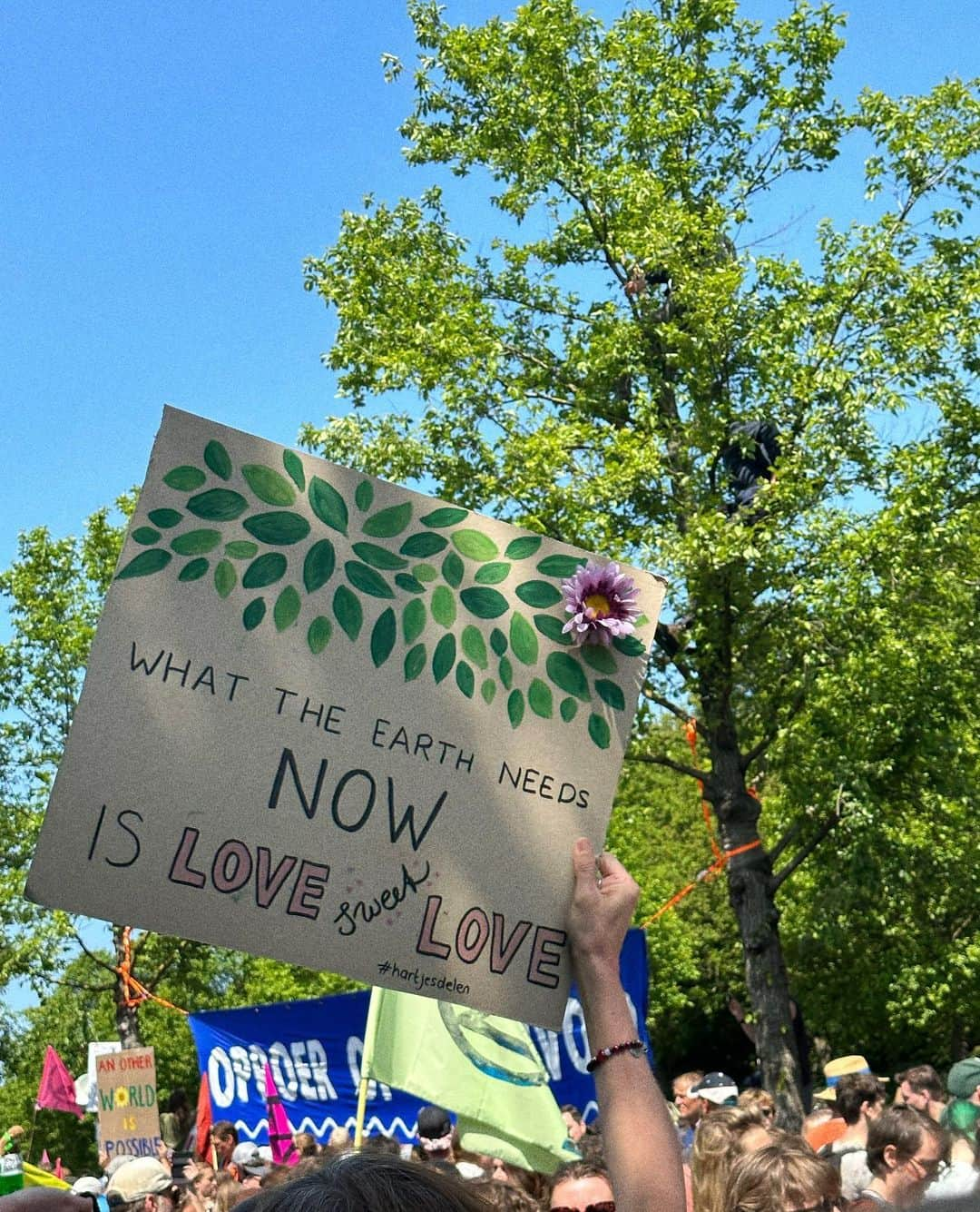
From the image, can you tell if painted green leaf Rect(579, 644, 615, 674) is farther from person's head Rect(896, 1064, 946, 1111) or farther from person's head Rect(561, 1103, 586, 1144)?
person's head Rect(561, 1103, 586, 1144)

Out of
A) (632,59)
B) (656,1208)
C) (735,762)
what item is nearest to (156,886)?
(656,1208)

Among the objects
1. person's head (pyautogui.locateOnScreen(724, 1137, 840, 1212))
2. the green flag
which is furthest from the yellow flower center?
the green flag

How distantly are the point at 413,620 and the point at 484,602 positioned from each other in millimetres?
169

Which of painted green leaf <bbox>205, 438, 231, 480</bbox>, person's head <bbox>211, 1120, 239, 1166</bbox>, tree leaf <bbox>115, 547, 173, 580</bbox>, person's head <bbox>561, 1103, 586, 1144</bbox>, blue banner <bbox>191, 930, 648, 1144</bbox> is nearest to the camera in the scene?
tree leaf <bbox>115, 547, 173, 580</bbox>

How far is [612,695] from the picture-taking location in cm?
346

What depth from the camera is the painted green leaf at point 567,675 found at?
11.3 ft

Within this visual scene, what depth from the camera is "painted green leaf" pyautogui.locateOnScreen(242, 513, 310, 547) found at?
10.9 ft

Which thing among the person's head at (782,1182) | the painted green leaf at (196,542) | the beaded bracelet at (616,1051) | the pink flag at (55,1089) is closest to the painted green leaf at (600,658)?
the painted green leaf at (196,542)

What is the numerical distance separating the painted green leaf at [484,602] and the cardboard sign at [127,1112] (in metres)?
13.2

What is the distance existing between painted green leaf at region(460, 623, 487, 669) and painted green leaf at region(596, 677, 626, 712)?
254 mm

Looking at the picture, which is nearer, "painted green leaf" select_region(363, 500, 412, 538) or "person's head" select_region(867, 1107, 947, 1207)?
"painted green leaf" select_region(363, 500, 412, 538)

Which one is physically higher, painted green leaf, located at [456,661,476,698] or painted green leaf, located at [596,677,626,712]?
painted green leaf, located at [596,677,626,712]

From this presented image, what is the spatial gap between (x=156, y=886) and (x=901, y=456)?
44.2ft

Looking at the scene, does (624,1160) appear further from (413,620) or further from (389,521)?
(389,521)
